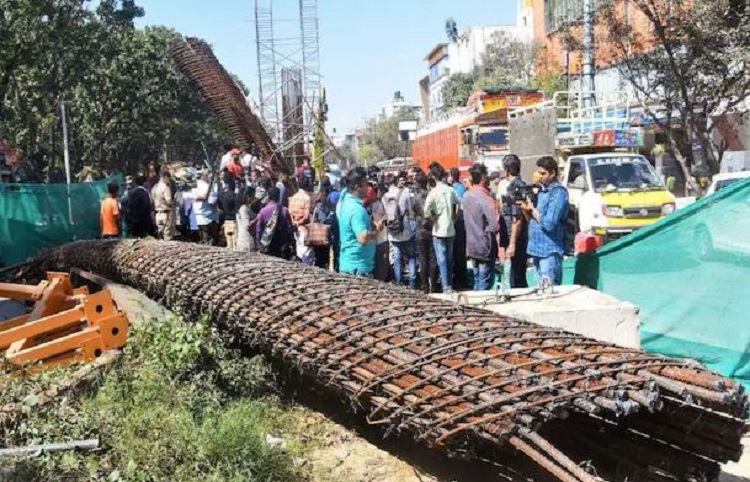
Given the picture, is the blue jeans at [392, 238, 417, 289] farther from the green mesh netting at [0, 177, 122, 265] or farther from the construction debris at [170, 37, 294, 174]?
the construction debris at [170, 37, 294, 174]

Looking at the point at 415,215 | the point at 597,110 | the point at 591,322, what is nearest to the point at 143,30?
the point at 597,110

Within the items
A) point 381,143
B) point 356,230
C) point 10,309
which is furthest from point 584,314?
point 381,143

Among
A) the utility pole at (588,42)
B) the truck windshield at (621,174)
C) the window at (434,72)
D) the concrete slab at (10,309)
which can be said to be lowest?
the concrete slab at (10,309)

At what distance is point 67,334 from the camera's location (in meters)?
5.58

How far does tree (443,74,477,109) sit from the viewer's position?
53.4 metres

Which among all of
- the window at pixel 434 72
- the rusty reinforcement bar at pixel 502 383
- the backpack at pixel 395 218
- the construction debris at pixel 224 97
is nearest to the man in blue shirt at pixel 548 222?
the rusty reinforcement bar at pixel 502 383

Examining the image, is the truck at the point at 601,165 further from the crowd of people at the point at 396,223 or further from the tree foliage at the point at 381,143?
the tree foliage at the point at 381,143

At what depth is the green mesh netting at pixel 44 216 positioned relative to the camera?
490 inches

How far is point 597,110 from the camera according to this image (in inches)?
750

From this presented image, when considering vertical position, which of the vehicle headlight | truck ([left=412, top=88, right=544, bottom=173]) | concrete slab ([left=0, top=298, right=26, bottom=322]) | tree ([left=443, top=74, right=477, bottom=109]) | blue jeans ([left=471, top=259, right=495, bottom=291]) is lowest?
blue jeans ([left=471, top=259, right=495, bottom=291])

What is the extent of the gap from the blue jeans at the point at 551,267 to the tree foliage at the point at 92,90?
42.1 feet

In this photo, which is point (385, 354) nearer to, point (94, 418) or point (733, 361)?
point (94, 418)

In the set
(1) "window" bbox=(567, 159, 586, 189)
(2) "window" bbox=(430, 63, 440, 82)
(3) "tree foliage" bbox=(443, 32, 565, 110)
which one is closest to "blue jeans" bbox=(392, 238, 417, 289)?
(1) "window" bbox=(567, 159, 586, 189)

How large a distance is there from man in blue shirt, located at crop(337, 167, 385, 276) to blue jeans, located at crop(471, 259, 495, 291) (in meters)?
1.60
